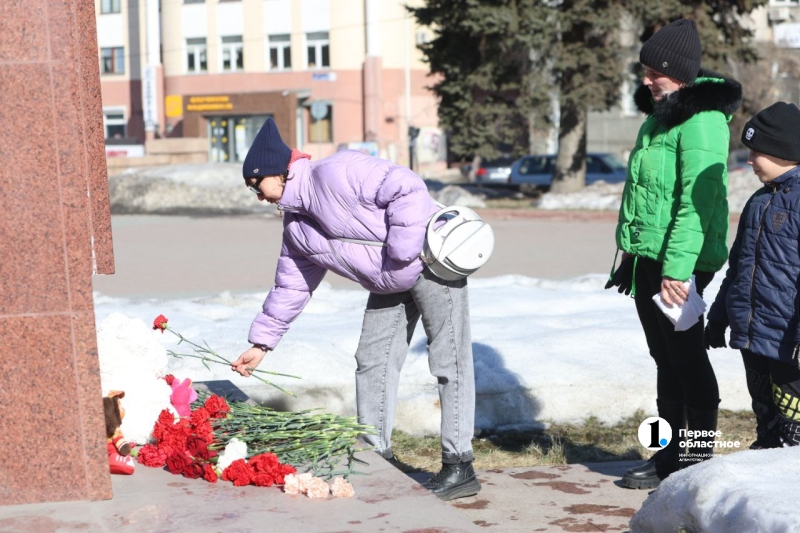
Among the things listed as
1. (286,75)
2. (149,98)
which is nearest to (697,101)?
(286,75)

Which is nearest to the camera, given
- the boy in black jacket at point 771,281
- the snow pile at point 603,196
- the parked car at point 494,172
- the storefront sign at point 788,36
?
the boy in black jacket at point 771,281

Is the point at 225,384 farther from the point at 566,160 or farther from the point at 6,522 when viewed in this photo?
the point at 566,160

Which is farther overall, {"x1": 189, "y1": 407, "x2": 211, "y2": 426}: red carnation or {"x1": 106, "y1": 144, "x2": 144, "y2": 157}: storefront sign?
{"x1": 106, "y1": 144, "x2": 144, "y2": 157}: storefront sign

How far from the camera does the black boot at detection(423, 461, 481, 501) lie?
4336 millimetres

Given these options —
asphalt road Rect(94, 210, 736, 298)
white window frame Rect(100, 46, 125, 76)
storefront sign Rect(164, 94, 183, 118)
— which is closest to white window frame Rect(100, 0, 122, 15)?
white window frame Rect(100, 46, 125, 76)

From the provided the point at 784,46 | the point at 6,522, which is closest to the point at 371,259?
the point at 6,522

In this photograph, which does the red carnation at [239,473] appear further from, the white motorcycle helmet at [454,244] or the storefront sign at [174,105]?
the storefront sign at [174,105]

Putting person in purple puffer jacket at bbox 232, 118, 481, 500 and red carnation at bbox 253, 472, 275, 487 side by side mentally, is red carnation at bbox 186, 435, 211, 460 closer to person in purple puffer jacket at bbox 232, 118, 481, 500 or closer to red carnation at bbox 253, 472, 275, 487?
red carnation at bbox 253, 472, 275, 487

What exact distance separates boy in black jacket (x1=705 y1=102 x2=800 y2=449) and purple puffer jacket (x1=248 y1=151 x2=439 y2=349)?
1162 millimetres

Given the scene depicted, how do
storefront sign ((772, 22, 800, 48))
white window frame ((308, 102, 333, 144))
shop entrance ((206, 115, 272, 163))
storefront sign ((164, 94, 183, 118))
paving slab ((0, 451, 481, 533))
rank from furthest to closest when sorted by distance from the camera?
storefront sign ((164, 94, 183, 118)), shop entrance ((206, 115, 272, 163)), white window frame ((308, 102, 333, 144)), storefront sign ((772, 22, 800, 48)), paving slab ((0, 451, 481, 533))

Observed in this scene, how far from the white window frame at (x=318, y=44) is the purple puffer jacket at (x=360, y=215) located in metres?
45.9

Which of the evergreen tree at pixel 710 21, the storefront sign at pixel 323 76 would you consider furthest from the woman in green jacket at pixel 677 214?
the storefront sign at pixel 323 76

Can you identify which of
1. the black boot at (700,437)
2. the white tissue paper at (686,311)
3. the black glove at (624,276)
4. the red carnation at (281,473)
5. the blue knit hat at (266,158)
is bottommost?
the black boot at (700,437)

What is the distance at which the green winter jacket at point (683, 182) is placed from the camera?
414 centimetres
